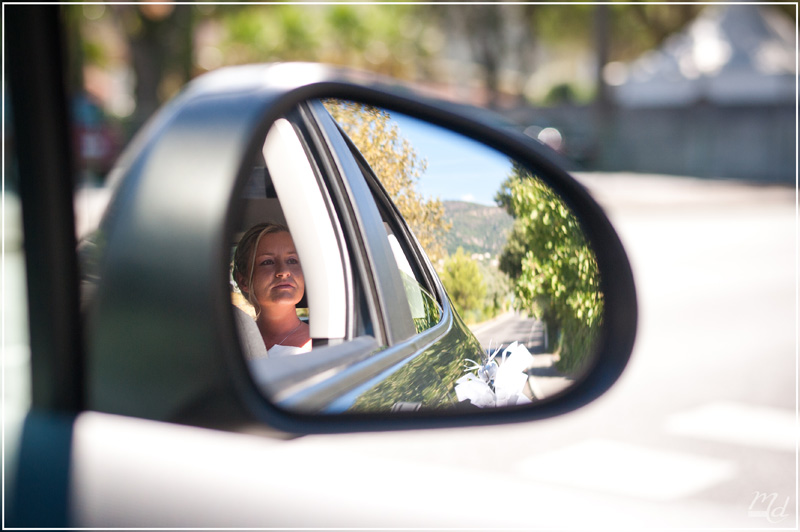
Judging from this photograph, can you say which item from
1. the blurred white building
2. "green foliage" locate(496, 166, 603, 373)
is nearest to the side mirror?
"green foliage" locate(496, 166, 603, 373)

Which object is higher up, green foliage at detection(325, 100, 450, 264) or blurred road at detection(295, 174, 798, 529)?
green foliage at detection(325, 100, 450, 264)

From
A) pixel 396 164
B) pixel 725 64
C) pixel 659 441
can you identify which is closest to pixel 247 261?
pixel 396 164

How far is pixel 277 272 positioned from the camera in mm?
1562

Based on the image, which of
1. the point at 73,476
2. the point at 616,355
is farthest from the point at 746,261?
the point at 73,476

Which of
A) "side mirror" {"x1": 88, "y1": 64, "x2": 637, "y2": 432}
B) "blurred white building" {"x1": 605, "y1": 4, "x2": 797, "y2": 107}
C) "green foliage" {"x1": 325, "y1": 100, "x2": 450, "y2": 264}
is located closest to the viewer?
"side mirror" {"x1": 88, "y1": 64, "x2": 637, "y2": 432}

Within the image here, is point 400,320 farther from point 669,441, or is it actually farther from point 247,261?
point 669,441

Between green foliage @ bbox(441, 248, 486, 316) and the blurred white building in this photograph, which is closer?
green foliage @ bbox(441, 248, 486, 316)

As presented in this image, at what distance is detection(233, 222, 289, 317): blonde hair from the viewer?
1.42 metres

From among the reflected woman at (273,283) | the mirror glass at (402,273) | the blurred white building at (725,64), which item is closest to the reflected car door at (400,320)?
the mirror glass at (402,273)

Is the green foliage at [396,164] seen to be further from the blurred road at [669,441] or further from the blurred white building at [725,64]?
the blurred white building at [725,64]

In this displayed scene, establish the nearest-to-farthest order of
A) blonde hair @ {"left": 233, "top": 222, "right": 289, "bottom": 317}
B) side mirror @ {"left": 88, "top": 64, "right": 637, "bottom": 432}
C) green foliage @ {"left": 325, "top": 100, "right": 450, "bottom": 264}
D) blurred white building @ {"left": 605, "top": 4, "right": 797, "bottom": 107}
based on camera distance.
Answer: side mirror @ {"left": 88, "top": 64, "right": 637, "bottom": 432} → blonde hair @ {"left": 233, "top": 222, "right": 289, "bottom": 317} → green foliage @ {"left": 325, "top": 100, "right": 450, "bottom": 264} → blurred white building @ {"left": 605, "top": 4, "right": 797, "bottom": 107}

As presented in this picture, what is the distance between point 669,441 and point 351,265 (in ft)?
11.8

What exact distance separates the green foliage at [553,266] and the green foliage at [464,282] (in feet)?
0.20

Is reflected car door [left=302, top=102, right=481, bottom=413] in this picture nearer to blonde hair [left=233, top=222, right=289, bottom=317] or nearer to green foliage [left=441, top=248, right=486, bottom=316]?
green foliage [left=441, top=248, right=486, bottom=316]
